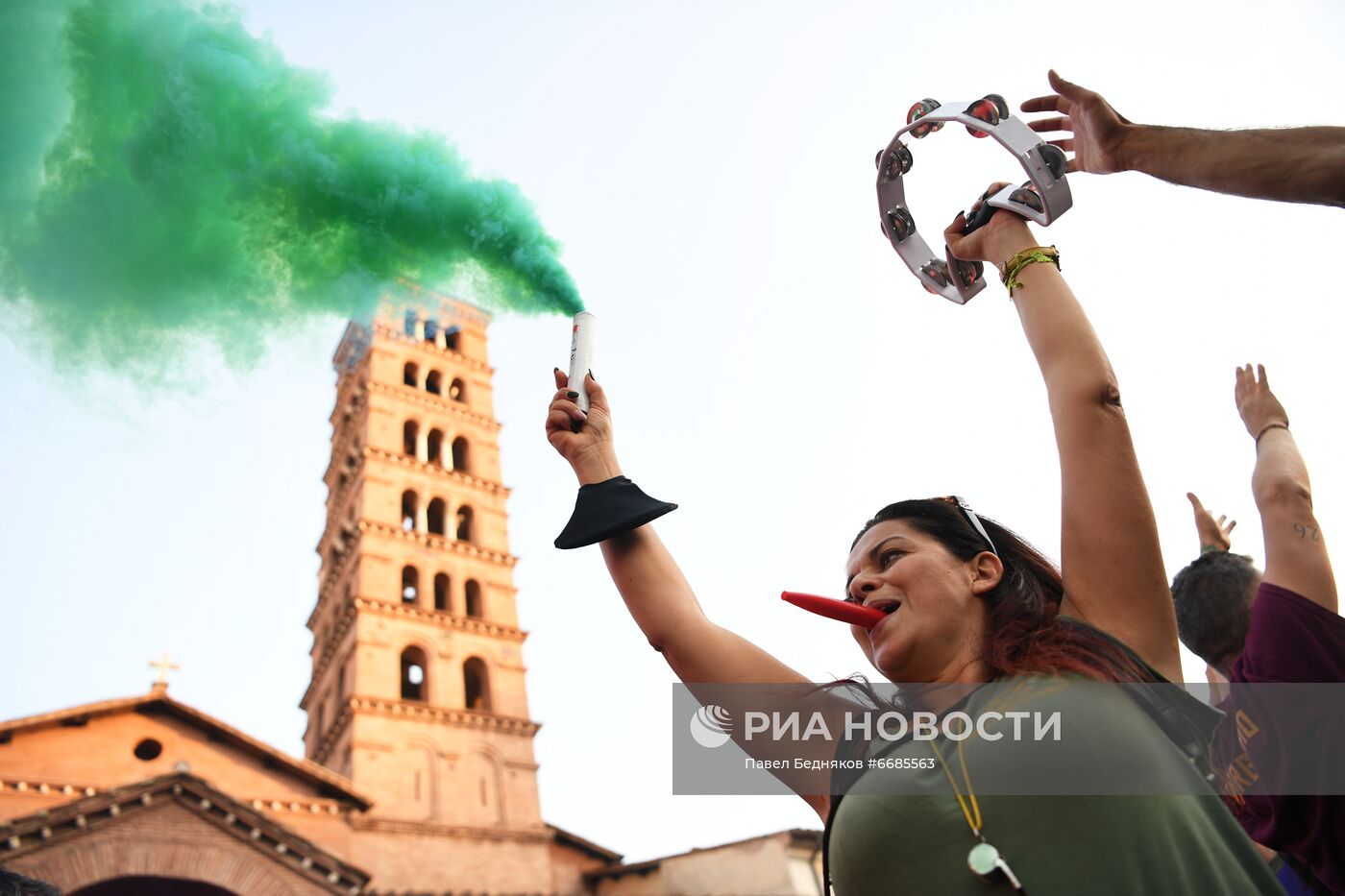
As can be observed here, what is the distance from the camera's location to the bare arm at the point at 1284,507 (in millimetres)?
2539

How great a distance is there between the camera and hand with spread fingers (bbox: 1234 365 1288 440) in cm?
320

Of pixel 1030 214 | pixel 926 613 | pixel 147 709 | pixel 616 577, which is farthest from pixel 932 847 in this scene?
pixel 147 709

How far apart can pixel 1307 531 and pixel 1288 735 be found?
61cm

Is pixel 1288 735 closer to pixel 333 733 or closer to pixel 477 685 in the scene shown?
pixel 333 733

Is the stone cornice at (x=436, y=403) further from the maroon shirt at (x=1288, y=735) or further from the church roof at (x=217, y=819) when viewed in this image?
the maroon shirt at (x=1288, y=735)

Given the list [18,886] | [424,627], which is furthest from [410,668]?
[18,886]

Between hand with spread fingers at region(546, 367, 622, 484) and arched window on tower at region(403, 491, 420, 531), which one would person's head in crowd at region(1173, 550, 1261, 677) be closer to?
hand with spread fingers at region(546, 367, 622, 484)

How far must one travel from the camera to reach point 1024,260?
7.99 ft

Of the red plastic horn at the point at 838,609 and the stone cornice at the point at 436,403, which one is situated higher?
the stone cornice at the point at 436,403

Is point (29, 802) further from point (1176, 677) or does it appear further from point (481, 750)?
point (1176, 677)

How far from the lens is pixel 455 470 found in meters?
40.2

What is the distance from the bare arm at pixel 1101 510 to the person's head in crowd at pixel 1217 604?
1398 millimetres

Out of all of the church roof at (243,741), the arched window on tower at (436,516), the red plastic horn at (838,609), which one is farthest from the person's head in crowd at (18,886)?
the arched window on tower at (436,516)

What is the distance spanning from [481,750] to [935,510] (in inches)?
1273
